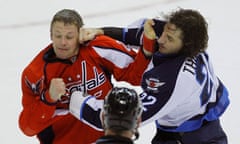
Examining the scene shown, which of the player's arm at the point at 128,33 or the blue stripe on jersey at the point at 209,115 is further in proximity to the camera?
the player's arm at the point at 128,33

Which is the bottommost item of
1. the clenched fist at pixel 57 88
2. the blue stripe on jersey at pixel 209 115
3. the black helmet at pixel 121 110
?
the blue stripe on jersey at pixel 209 115

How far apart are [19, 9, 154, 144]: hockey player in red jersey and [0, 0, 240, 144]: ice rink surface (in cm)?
84

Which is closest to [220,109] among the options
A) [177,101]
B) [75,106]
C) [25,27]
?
[177,101]

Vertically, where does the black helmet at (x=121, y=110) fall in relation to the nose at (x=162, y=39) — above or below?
above

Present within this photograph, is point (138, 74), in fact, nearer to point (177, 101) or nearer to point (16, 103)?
point (177, 101)

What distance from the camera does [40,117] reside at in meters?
2.18

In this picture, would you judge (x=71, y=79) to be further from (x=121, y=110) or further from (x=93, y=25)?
(x=93, y=25)

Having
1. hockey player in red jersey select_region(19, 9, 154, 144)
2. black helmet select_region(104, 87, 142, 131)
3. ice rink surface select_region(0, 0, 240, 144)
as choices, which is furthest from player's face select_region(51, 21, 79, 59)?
ice rink surface select_region(0, 0, 240, 144)

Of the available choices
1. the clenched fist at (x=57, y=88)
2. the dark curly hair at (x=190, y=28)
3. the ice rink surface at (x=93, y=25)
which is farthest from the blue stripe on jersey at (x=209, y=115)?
the ice rink surface at (x=93, y=25)

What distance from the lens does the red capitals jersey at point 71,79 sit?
2199 mm

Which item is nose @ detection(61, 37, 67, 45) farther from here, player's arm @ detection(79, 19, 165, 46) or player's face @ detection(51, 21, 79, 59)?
player's arm @ detection(79, 19, 165, 46)

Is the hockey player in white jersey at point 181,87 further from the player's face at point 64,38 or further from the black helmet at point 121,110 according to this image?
the black helmet at point 121,110

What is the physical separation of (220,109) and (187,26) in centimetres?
36

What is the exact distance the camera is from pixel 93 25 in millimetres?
4539
